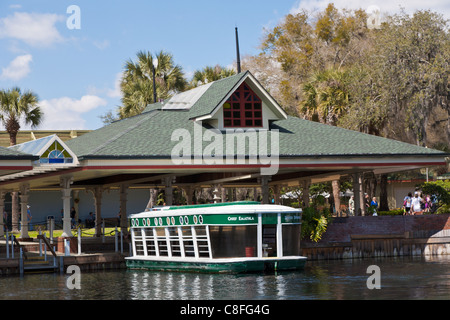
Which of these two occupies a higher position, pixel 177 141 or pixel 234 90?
pixel 234 90

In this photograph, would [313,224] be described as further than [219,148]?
Yes

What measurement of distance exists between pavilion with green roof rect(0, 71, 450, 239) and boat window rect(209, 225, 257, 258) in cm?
493

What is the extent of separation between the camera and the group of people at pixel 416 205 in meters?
44.0

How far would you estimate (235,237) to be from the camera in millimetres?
31328

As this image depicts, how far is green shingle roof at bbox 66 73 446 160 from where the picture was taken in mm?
35812

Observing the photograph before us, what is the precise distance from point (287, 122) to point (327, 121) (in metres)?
14.6

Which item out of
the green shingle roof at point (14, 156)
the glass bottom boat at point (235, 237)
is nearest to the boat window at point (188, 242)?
the glass bottom boat at point (235, 237)

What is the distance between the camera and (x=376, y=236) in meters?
39.6

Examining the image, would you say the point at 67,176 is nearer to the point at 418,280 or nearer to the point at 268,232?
the point at 268,232

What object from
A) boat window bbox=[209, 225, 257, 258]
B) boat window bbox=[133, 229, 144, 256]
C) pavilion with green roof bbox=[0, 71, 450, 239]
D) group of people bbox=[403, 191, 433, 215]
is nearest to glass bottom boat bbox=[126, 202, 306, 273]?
boat window bbox=[209, 225, 257, 258]

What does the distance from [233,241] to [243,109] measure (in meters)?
10.3

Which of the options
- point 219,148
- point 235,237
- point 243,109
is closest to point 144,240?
point 219,148

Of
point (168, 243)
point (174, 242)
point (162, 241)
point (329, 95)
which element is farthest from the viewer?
point (329, 95)

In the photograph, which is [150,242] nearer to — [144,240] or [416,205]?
[144,240]
